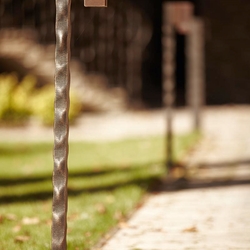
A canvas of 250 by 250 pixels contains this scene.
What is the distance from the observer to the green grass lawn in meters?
6.23

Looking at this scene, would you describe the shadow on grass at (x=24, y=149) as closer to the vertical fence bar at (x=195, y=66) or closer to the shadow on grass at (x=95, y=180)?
the shadow on grass at (x=95, y=180)

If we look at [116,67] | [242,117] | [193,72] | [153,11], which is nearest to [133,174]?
[193,72]

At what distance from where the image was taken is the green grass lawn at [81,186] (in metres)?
6.23

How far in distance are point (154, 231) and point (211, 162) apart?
4.31 m

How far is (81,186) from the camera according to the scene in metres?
8.55

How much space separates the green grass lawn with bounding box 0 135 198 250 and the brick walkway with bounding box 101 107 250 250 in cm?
27

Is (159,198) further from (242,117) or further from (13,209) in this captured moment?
(242,117)

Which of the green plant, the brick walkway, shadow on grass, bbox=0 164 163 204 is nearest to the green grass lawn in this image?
shadow on grass, bbox=0 164 163 204

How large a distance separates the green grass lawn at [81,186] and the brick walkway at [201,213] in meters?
0.27

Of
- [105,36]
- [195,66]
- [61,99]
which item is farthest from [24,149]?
[61,99]

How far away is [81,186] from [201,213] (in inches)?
83.0

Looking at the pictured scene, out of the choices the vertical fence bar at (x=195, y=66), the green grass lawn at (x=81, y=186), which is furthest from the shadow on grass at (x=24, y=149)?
the vertical fence bar at (x=195, y=66)

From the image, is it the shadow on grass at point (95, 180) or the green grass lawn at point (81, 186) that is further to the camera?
the shadow on grass at point (95, 180)

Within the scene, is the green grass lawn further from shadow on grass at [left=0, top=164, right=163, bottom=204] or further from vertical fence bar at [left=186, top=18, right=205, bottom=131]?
vertical fence bar at [left=186, top=18, right=205, bottom=131]
